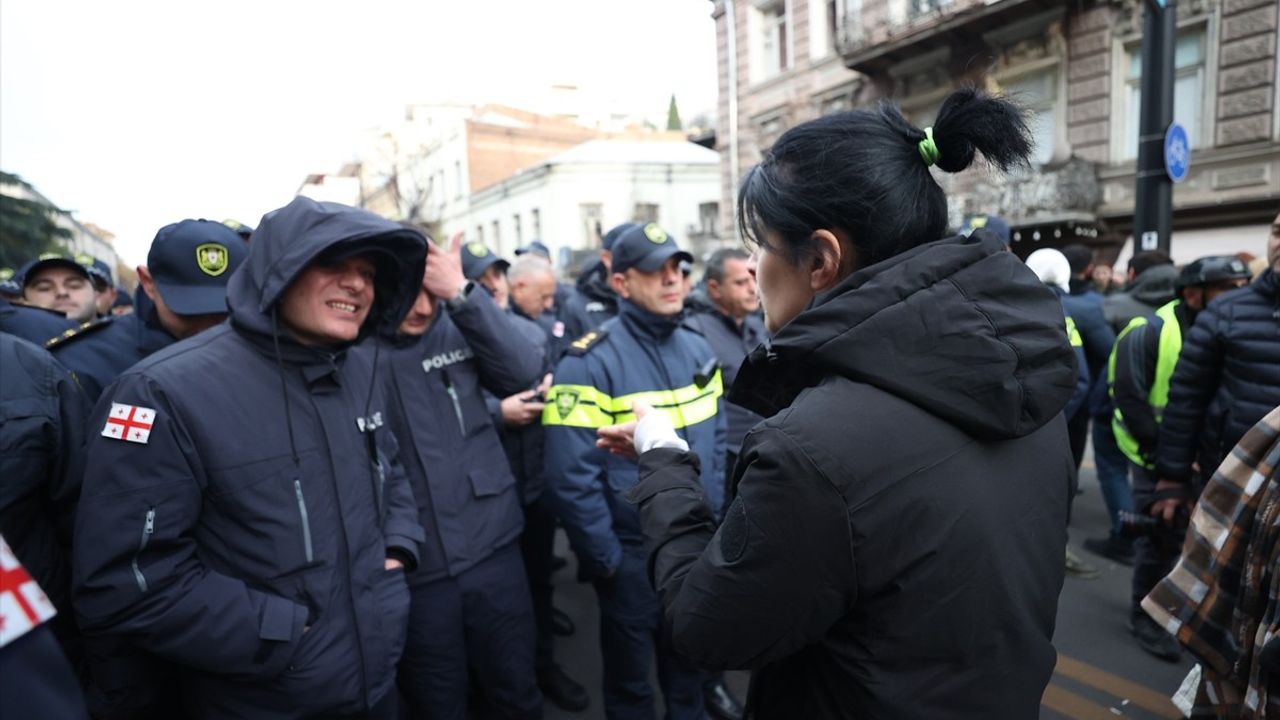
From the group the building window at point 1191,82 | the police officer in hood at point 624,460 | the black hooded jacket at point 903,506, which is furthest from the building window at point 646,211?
the black hooded jacket at point 903,506

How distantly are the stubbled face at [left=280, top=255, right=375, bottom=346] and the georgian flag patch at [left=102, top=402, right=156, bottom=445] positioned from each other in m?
0.44

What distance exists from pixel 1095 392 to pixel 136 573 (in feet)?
18.7

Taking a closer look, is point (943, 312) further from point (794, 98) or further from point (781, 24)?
point (781, 24)

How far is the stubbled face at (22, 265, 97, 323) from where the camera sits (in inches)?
172

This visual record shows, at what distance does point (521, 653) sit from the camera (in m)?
A: 2.73

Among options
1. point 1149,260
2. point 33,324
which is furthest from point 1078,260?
point 33,324

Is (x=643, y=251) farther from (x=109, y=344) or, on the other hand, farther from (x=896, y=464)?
(x=896, y=464)

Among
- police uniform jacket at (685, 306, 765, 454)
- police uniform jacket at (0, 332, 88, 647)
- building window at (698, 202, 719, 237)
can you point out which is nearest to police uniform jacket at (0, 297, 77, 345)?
police uniform jacket at (0, 332, 88, 647)

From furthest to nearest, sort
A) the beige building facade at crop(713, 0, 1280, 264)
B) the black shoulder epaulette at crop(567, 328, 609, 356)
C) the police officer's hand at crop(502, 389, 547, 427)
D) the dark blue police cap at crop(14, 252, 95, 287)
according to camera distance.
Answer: the beige building facade at crop(713, 0, 1280, 264) < the dark blue police cap at crop(14, 252, 95, 287) < the police officer's hand at crop(502, 389, 547, 427) < the black shoulder epaulette at crop(567, 328, 609, 356)

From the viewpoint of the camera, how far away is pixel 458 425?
9.04ft

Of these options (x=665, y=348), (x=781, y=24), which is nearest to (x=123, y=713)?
(x=665, y=348)

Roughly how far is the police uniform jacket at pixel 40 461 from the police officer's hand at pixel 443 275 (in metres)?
1.14

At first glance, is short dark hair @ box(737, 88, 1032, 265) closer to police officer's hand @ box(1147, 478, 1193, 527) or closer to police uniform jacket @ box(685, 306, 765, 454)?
police uniform jacket @ box(685, 306, 765, 454)

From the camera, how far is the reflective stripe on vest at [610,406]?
2916mm
